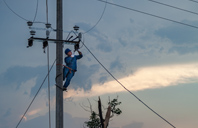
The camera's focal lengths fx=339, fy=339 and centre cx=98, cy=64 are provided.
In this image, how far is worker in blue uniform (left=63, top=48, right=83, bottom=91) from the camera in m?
17.0

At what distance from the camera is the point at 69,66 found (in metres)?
17.2

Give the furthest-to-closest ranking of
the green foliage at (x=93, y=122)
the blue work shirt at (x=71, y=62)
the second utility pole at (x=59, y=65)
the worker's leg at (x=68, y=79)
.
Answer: the green foliage at (x=93, y=122), the blue work shirt at (x=71, y=62), the worker's leg at (x=68, y=79), the second utility pole at (x=59, y=65)

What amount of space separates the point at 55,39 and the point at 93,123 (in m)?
14.7

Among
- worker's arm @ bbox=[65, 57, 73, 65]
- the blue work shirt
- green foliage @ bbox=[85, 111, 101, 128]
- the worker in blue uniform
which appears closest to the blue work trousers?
the worker in blue uniform

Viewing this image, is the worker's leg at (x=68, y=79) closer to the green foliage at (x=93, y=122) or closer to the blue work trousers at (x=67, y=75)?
the blue work trousers at (x=67, y=75)

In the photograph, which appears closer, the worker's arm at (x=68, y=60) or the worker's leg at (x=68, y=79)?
the worker's leg at (x=68, y=79)

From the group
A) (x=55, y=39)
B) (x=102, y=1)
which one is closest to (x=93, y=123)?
(x=102, y=1)

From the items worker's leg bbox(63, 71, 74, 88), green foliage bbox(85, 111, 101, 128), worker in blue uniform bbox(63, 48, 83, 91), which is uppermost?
worker in blue uniform bbox(63, 48, 83, 91)

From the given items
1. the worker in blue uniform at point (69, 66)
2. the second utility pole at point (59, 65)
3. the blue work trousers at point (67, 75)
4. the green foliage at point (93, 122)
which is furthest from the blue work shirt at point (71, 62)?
the green foliage at point (93, 122)

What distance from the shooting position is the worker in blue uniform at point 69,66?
55.7 ft

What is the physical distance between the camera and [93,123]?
29.7 meters

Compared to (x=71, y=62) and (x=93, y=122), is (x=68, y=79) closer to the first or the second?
(x=71, y=62)

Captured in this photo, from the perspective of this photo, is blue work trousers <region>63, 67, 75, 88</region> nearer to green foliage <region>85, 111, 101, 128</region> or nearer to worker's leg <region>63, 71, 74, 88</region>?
worker's leg <region>63, 71, 74, 88</region>

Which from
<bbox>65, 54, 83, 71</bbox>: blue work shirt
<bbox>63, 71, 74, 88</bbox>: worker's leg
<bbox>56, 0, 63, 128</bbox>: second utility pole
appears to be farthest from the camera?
<bbox>65, 54, 83, 71</bbox>: blue work shirt
